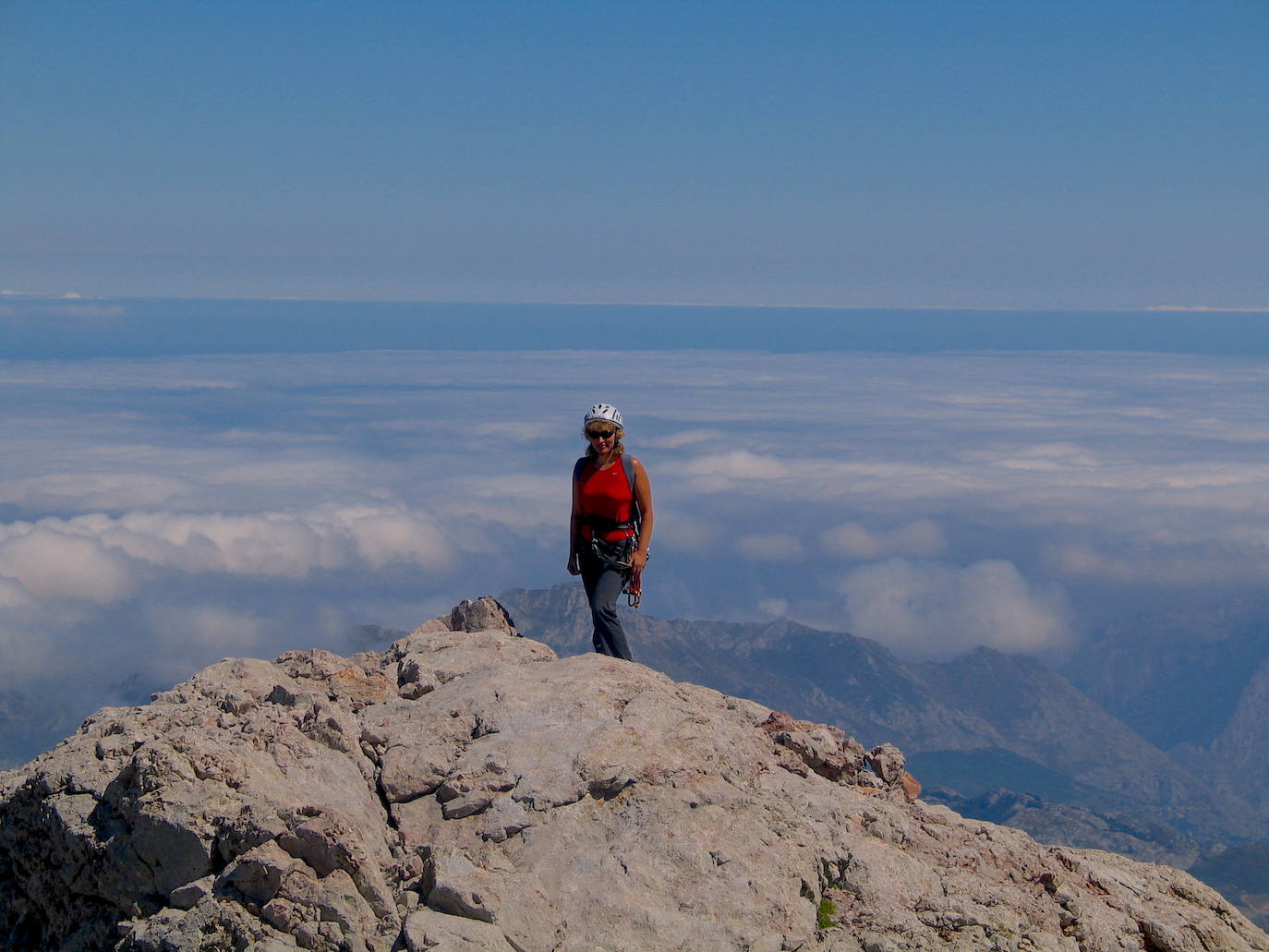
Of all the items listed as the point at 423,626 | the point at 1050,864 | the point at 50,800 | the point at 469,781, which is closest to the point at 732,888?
the point at 469,781

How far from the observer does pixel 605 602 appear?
47.9 ft

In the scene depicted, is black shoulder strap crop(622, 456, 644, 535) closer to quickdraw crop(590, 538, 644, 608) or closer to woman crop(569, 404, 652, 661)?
woman crop(569, 404, 652, 661)

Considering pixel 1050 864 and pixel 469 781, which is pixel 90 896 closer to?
pixel 469 781

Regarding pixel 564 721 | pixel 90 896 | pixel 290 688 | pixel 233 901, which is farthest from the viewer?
pixel 290 688

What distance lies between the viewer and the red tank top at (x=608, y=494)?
14.4 m

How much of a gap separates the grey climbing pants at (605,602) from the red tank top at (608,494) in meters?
0.44

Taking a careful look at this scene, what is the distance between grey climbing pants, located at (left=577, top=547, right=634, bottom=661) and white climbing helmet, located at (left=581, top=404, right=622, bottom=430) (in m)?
1.83

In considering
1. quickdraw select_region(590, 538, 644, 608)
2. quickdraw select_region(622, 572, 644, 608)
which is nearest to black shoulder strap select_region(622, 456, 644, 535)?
quickdraw select_region(590, 538, 644, 608)

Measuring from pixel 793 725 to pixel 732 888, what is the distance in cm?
429

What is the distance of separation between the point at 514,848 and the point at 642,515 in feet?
20.0

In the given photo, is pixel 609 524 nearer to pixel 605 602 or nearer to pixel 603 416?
pixel 605 602

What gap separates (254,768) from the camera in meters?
9.66

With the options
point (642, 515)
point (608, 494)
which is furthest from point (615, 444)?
point (642, 515)

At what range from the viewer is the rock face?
27.6 feet
